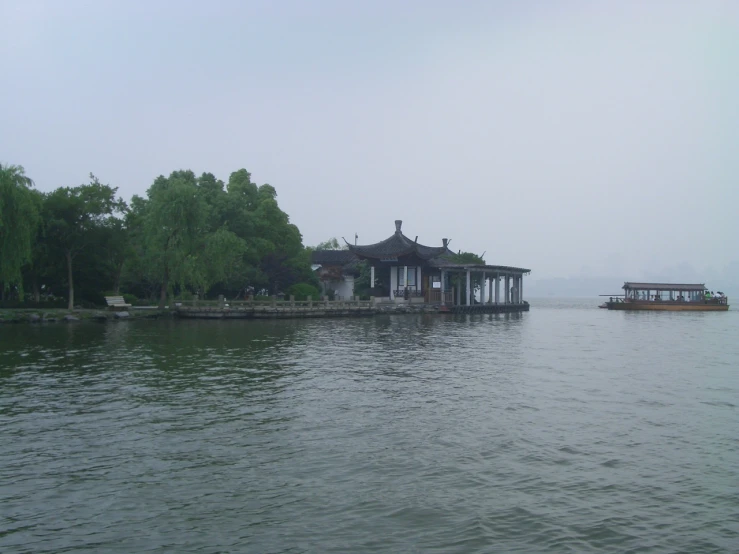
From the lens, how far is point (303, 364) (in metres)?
19.0

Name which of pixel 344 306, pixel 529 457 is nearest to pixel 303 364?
pixel 529 457

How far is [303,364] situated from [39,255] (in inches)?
1015

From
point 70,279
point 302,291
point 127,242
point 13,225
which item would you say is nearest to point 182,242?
point 127,242

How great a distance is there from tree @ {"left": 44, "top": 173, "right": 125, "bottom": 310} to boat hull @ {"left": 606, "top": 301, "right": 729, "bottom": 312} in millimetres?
56937

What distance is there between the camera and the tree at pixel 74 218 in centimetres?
3688

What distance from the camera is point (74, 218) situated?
123 ft

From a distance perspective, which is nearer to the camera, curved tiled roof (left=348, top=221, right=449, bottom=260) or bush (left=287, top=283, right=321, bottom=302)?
bush (left=287, top=283, right=321, bottom=302)

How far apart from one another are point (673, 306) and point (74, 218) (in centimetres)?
6176

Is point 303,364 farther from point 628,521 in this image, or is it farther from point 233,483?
point 628,521

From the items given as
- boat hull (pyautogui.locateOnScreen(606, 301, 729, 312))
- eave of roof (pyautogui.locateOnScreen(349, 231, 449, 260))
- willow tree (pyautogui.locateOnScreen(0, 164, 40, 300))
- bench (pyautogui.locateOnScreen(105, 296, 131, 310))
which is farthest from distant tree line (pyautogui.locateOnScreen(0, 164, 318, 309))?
boat hull (pyautogui.locateOnScreen(606, 301, 729, 312))

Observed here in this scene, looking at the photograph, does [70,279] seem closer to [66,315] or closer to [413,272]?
[66,315]

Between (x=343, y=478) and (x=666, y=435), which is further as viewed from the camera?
(x=666, y=435)

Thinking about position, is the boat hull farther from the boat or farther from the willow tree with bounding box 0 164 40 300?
the willow tree with bounding box 0 164 40 300

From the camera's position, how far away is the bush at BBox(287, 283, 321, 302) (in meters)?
49.2
